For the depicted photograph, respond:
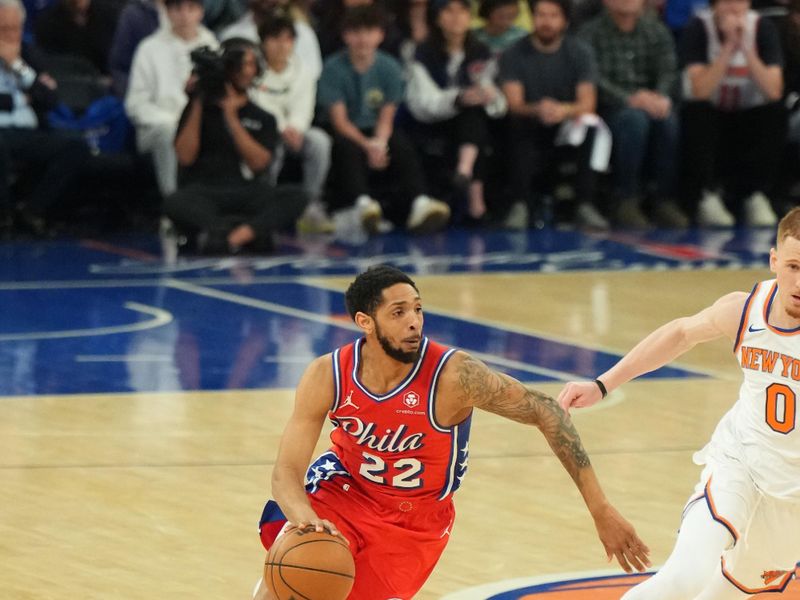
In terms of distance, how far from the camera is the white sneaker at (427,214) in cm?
1533

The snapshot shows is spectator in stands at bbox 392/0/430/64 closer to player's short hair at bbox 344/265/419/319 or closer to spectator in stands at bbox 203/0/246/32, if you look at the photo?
spectator in stands at bbox 203/0/246/32

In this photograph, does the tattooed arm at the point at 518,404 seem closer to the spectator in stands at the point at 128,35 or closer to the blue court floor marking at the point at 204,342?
the blue court floor marking at the point at 204,342

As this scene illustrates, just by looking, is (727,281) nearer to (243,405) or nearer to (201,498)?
(243,405)

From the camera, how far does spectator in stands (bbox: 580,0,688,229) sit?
1605cm

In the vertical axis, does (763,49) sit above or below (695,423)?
above

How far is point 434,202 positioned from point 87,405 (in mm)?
7187

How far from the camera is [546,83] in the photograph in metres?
15.7

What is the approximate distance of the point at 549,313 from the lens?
38.2 feet

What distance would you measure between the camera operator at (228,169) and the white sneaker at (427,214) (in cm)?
145

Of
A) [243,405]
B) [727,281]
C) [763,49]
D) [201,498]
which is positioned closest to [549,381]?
[243,405]

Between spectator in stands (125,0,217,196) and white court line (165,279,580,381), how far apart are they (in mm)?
2132

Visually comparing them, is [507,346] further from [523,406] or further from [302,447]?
[302,447]

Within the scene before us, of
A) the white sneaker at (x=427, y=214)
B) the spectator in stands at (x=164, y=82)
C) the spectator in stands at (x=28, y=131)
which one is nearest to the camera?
the spectator in stands at (x=28, y=131)

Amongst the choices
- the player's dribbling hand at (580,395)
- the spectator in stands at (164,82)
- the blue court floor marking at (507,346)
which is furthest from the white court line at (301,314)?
the player's dribbling hand at (580,395)
